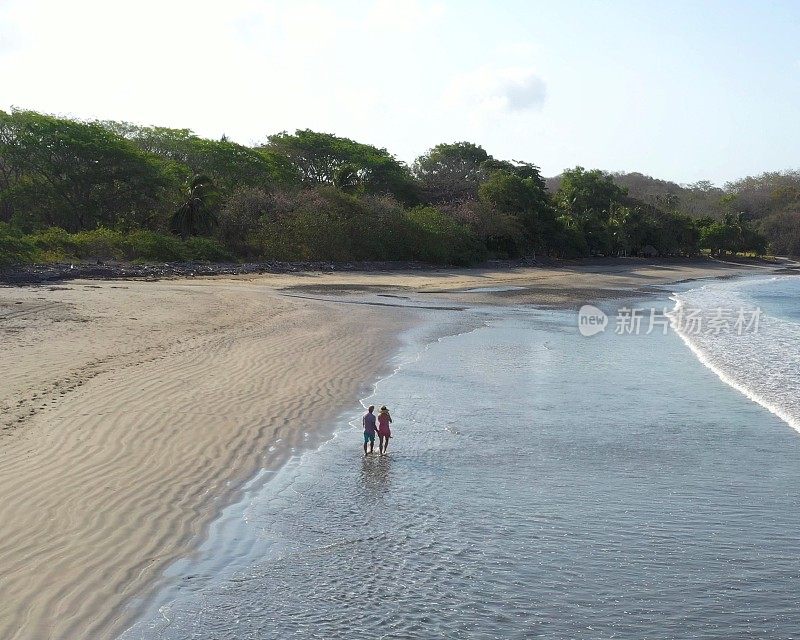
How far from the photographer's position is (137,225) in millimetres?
45531

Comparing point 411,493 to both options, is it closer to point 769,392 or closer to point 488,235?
point 769,392

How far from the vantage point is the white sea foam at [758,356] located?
Result: 1511cm

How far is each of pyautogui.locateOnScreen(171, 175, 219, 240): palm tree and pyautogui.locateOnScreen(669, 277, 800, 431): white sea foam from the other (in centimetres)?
2643

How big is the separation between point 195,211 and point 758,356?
33082 millimetres

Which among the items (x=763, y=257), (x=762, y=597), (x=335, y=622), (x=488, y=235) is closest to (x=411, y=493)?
(x=335, y=622)

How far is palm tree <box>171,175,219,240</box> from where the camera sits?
44750mm

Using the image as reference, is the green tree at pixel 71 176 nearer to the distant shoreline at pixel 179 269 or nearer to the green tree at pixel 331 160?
the distant shoreline at pixel 179 269

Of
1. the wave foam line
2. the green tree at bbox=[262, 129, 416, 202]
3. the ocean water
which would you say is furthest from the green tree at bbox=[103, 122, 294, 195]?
the ocean water

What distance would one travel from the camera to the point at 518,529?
25.7ft

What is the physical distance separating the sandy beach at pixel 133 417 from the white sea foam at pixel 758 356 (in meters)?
7.65

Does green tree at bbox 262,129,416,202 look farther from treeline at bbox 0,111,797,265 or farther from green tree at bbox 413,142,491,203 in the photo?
green tree at bbox 413,142,491,203

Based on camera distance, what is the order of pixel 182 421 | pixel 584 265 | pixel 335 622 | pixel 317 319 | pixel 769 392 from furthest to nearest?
pixel 584 265 → pixel 317 319 → pixel 769 392 → pixel 182 421 → pixel 335 622

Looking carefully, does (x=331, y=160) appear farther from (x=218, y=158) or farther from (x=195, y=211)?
(x=195, y=211)

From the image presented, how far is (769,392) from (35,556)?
13.9 meters
